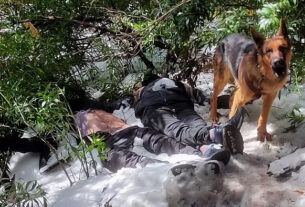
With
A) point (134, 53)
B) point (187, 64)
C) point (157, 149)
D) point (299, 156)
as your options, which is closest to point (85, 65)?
point (134, 53)

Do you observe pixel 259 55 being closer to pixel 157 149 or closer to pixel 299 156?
pixel 299 156

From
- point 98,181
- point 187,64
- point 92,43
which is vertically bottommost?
point 98,181

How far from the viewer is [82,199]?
253 centimetres

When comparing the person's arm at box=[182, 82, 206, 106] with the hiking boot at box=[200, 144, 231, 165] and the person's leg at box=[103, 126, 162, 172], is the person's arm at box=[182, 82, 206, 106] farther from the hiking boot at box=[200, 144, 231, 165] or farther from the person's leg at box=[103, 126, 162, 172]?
the hiking boot at box=[200, 144, 231, 165]

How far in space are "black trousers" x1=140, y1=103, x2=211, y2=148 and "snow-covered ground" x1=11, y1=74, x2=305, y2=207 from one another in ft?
0.77

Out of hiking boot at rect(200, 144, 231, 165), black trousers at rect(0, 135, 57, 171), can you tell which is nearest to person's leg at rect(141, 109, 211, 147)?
hiking boot at rect(200, 144, 231, 165)

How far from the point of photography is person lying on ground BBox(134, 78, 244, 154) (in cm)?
282

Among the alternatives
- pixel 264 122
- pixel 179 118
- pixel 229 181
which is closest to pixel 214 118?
pixel 179 118

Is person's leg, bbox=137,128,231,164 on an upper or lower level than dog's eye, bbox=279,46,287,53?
lower

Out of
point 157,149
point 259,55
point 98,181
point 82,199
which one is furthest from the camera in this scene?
point 157,149

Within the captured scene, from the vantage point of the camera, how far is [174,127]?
11.2 ft

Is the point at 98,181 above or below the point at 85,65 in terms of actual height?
below

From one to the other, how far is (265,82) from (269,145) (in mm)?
558

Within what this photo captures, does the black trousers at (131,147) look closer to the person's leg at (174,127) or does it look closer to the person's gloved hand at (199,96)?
the person's leg at (174,127)
